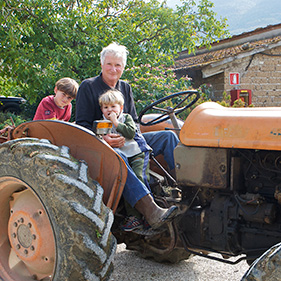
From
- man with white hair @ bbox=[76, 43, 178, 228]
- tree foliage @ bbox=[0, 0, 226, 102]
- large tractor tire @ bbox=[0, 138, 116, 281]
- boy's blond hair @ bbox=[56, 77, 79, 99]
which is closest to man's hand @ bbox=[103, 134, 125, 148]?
man with white hair @ bbox=[76, 43, 178, 228]

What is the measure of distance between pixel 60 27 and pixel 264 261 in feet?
26.6

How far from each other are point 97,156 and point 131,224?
532 mm

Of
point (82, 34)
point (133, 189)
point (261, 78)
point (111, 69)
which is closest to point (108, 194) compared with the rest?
point (133, 189)

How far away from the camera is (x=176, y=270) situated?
3570 millimetres

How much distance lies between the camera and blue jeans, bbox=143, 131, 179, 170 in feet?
11.2

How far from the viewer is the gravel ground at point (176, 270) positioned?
11.2 ft

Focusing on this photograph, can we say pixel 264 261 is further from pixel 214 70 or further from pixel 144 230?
pixel 214 70

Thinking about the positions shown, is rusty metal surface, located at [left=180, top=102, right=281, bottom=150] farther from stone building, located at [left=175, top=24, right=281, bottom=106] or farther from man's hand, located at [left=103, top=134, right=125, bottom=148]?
stone building, located at [left=175, top=24, right=281, bottom=106]

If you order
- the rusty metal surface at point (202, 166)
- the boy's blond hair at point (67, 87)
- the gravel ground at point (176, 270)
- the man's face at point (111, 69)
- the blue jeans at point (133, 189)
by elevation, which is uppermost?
the man's face at point (111, 69)

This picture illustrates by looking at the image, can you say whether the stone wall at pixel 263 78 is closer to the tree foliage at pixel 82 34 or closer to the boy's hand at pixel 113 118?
the tree foliage at pixel 82 34

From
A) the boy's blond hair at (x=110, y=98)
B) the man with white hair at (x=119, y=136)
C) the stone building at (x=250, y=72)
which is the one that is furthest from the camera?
the stone building at (x=250, y=72)

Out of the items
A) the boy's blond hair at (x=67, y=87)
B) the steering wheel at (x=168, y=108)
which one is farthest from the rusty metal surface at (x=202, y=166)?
the boy's blond hair at (x=67, y=87)

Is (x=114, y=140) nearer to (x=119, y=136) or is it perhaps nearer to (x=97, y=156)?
(x=119, y=136)

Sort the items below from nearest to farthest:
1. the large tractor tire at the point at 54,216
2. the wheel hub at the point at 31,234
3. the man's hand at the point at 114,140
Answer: the large tractor tire at the point at 54,216, the wheel hub at the point at 31,234, the man's hand at the point at 114,140
